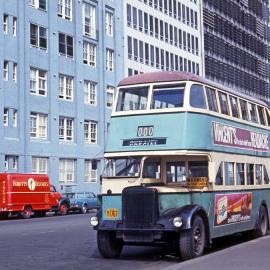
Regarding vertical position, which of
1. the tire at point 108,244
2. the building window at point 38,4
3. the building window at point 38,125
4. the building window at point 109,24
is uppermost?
the building window at point 109,24

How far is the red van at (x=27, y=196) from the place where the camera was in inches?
1458

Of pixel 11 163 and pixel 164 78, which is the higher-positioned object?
pixel 164 78

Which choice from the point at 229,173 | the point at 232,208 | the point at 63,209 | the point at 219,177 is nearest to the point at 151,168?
the point at 219,177

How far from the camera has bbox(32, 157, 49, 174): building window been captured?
46594 mm

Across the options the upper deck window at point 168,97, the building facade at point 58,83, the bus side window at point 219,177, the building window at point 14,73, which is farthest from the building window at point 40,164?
the upper deck window at point 168,97

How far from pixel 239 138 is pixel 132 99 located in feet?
11.5

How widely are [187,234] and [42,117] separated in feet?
115

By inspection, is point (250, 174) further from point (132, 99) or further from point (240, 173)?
point (132, 99)

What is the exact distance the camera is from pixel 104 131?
5525 centimetres

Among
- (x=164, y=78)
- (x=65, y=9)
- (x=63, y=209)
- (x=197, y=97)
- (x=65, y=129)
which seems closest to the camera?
(x=197, y=97)

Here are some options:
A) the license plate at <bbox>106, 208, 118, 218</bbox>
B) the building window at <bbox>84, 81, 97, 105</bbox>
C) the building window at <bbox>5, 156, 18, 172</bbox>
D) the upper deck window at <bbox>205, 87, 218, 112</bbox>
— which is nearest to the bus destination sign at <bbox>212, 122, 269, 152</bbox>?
the upper deck window at <bbox>205, 87, 218, 112</bbox>

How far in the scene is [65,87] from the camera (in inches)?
2004

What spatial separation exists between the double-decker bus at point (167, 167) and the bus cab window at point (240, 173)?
1.98ft

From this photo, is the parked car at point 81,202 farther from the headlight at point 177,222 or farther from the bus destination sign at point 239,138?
the headlight at point 177,222
